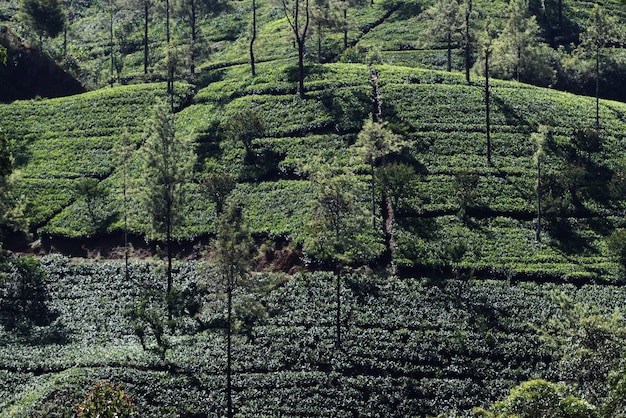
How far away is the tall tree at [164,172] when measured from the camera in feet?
180

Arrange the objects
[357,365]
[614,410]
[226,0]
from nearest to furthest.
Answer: [614,410] < [357,365] < [226,0]

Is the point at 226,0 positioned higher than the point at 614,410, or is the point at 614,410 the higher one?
the point at 226,0

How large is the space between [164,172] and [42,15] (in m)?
66.6

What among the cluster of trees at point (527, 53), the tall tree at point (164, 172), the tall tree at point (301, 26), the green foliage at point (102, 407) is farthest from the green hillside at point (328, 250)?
the green foliage at point (102, 407)

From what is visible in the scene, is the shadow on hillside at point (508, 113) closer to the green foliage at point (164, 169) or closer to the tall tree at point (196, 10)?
the green foliage at point (164, 169)

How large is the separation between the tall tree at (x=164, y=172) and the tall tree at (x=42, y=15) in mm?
63653

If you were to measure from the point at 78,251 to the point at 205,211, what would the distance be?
12727mm

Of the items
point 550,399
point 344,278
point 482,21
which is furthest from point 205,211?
point 482,21

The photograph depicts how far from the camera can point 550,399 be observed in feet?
79.0

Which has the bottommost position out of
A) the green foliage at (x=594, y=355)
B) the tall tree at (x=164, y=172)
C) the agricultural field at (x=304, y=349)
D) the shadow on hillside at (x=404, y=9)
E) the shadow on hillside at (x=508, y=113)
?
the agricultural field at (x=304, y=349)

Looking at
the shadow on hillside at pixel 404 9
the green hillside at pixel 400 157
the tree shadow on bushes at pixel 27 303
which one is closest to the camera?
the tree shadow on bushes at pixel 27 303

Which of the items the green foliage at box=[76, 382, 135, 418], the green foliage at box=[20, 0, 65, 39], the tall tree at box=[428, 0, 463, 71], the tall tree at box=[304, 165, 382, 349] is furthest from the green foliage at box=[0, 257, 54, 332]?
the tall tree at box=[428, 0, 463, 71]

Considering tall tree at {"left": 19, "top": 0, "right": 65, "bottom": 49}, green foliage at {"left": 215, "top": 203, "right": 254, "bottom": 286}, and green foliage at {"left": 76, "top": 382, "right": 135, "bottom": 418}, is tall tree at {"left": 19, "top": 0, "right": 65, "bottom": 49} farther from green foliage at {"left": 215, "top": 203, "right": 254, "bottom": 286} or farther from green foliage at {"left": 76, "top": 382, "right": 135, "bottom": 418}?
green foliage at {"left": 76, "top": 382, "right": 135, "bottom": 418}

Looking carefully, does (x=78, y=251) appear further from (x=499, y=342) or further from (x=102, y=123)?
(x=499, y=342)
